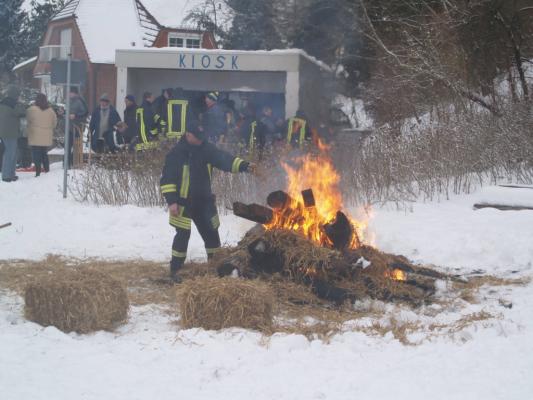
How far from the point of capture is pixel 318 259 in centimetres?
680

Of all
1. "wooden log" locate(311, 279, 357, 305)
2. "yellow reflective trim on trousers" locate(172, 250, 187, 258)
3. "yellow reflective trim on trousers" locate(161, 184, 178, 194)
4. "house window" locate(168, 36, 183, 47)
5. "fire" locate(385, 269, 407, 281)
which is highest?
"house window" locate(168, 36, 183, 47)

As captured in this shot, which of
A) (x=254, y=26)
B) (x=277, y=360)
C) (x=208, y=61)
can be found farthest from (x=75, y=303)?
(x=254, y=26)

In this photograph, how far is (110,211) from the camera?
10742 mm

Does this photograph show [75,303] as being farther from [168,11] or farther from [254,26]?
[168,11]

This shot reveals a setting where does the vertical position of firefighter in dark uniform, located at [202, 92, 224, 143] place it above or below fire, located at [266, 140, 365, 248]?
above

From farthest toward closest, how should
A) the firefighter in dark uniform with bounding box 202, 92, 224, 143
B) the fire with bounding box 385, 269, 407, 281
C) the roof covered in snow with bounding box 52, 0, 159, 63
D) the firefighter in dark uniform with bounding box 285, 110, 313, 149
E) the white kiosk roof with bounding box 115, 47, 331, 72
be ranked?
the roof covered in snow with bounding box 52, 0, 159, 63, the white kiosk roof with bounding box 115, 47, 331, 72, the firefighter in dark uniform with bounding box 285, 110, 313, 149, the firefighter in dark uniform with bounding box 202, 92, 224, 143, the fire with bounding box 385, 269, 407, 281

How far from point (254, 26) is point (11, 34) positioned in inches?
923

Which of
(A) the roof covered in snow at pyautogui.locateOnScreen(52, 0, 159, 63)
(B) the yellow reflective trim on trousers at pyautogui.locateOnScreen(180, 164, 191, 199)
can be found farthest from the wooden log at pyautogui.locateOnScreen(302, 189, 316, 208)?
(A) the roof covered in snow at pyautogui.locateOnScreen(52, 0, 159, 63)

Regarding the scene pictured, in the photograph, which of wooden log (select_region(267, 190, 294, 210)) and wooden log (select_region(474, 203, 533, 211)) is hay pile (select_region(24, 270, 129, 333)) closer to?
wooden log (select_region(267, 190, 294, 210))

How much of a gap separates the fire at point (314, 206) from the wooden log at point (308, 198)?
8 centimetres

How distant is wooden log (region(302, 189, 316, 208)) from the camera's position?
7.53 metres

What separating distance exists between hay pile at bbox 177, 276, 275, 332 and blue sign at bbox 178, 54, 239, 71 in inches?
516

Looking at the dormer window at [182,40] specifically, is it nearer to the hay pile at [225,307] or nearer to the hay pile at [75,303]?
the hay pile at [75,303]

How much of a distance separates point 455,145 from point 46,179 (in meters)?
8.71
